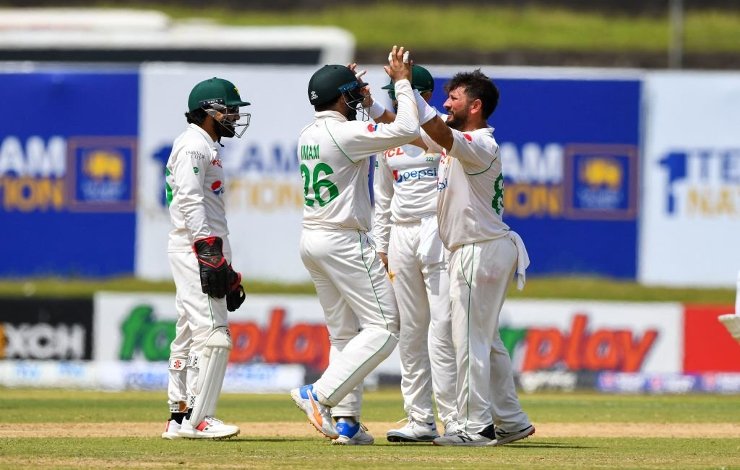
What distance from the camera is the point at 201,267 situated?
9.05 meters

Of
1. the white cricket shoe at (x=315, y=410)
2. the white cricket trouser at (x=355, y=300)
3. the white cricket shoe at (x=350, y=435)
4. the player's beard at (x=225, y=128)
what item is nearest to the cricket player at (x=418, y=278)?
the white cricket shoe at (x=350, y=435)

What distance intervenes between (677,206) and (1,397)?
8.61 m

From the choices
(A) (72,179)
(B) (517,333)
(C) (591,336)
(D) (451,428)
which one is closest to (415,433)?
(D) (451,428)

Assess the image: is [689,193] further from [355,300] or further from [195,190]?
[195,190]

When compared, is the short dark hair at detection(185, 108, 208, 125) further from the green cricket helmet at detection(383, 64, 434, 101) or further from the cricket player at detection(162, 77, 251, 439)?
the green cricket helmet at detection(383, 64, 434, 101)

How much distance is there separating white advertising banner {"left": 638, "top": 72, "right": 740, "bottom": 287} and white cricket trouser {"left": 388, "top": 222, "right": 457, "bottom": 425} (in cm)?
946

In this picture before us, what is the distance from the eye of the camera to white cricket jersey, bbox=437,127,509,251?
9040 mm

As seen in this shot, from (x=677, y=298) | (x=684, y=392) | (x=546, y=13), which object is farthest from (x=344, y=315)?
(x=546, y=13)

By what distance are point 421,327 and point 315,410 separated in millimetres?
1194

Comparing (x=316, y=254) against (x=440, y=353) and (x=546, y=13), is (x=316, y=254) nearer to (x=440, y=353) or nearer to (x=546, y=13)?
(x=440, y=353)

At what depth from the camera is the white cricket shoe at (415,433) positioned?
9.55 meters

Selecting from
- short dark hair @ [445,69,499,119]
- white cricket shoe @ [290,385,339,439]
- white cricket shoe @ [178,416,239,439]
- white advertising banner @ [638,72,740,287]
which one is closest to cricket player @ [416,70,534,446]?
short dark hair @ [445,69,499,119]

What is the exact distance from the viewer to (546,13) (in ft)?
96.5

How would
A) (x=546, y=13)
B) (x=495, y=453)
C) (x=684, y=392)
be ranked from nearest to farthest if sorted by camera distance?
1. (x=495, y=453)
2. (x=684, y=392)
3. (x=546, y=13)
